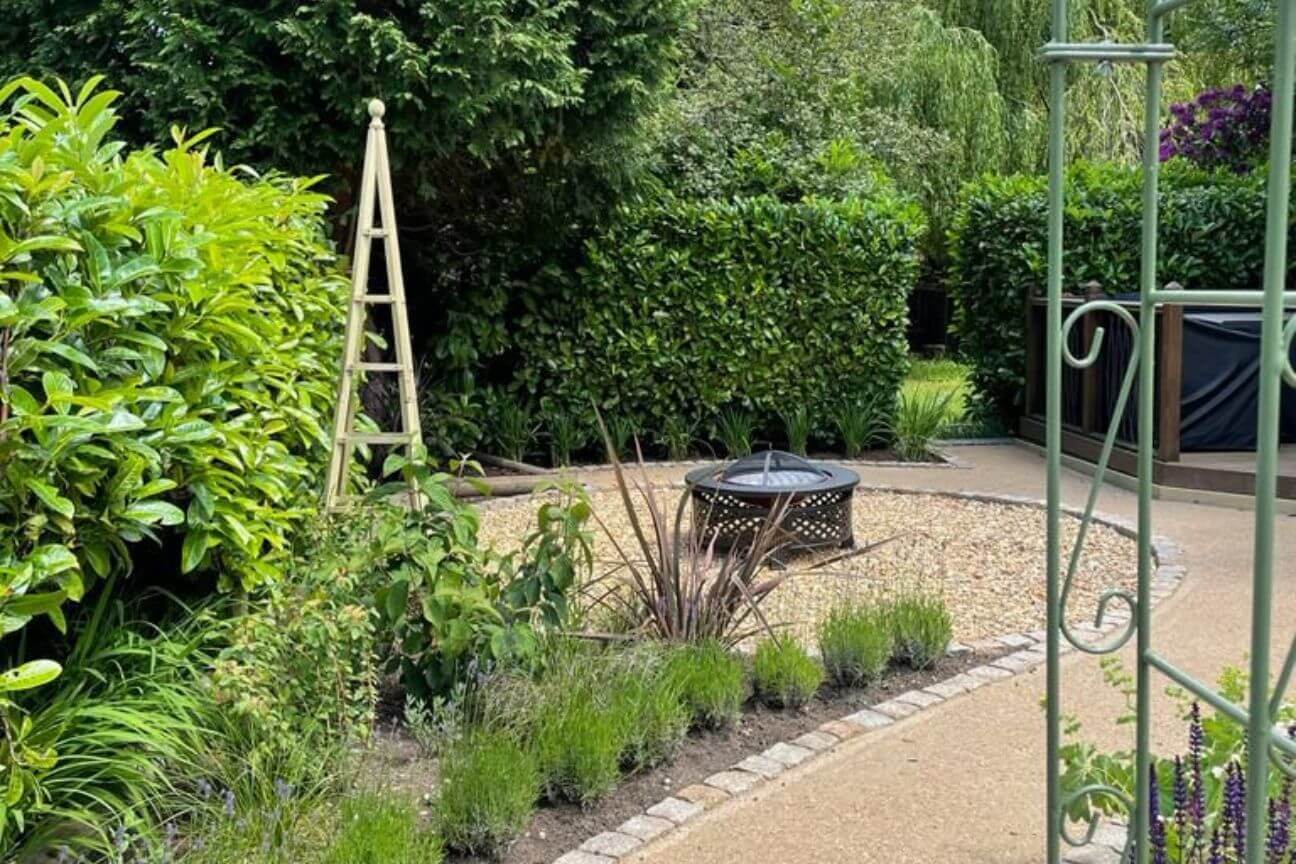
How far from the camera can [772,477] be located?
224 inches

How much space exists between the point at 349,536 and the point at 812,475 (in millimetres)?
2800

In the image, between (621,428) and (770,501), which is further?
(621,428)

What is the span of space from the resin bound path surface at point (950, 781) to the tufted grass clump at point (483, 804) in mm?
300

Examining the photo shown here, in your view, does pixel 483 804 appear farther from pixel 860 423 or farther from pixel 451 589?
pixel 860 423

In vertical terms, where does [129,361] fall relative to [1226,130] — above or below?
below

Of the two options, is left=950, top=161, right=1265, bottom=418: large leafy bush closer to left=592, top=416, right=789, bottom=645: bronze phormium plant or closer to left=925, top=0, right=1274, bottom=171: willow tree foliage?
left=925, top=0, right=1274, bottom=171: willow tree foliage

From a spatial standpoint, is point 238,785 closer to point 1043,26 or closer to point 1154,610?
point 1154,610

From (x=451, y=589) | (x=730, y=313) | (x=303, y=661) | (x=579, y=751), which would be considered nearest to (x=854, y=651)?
(x=579, y=751)

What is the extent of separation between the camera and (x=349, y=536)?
3.60 metres

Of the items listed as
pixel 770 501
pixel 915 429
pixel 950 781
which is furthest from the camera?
pixel 915 429

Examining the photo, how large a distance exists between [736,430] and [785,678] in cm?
516

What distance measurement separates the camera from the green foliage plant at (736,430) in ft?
28.8

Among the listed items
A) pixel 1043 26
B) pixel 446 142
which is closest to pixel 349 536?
pixel 446 142

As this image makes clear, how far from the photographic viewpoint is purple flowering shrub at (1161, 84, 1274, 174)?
10.2m
